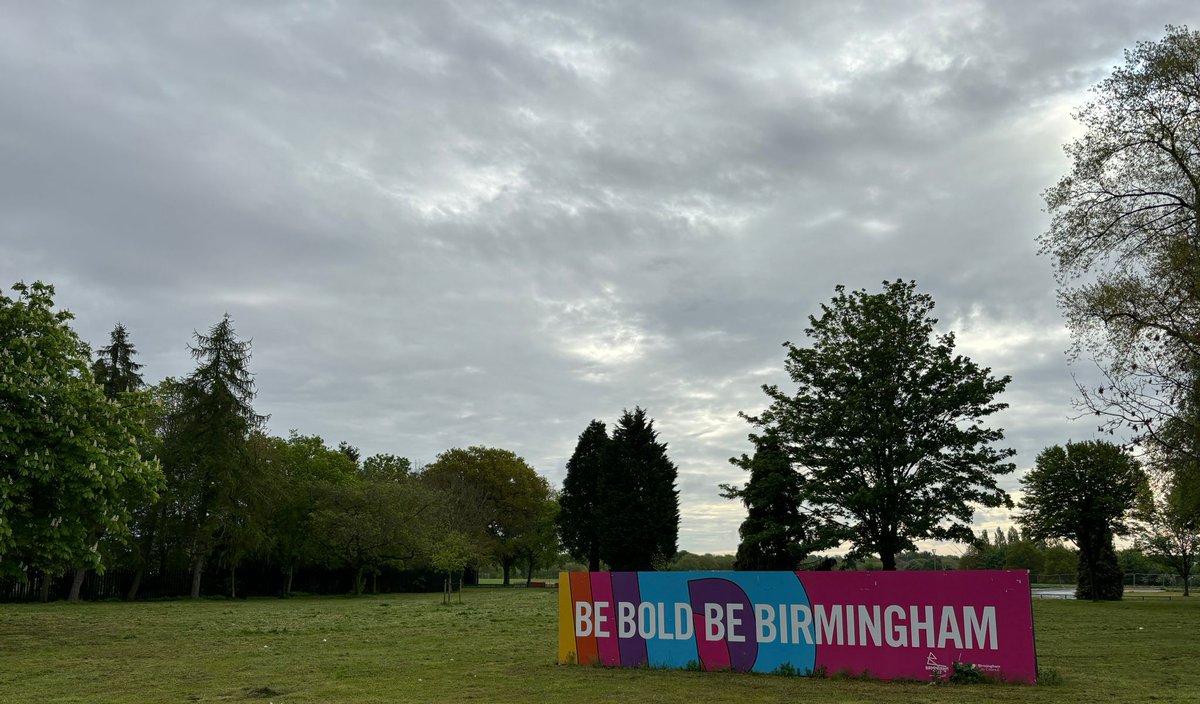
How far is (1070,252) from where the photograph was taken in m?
18.4

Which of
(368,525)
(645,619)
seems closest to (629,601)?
(645,619)

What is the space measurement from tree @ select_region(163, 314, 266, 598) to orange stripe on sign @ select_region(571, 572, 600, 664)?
36.0 metres

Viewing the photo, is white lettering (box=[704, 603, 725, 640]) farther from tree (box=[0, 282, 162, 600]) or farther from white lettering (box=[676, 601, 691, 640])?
tree (box=[0, 282, 162, 600])

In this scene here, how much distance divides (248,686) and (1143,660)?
1391 centimetres

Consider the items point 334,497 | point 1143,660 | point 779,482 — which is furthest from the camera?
point 334,497

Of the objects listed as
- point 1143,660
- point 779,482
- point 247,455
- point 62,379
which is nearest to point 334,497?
point 247,455

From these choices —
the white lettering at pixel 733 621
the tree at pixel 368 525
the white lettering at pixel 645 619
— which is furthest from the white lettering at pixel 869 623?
the tree at pixel 368 525

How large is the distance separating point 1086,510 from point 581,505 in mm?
39510

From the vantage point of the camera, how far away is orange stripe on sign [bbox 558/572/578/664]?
42.5ft

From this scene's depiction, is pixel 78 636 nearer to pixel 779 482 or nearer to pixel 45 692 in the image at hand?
pixel 45 692

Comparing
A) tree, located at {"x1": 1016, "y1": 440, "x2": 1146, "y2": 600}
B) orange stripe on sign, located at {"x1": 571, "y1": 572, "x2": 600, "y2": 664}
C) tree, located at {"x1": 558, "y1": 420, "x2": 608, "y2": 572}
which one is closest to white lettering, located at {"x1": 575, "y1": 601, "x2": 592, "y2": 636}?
orange stripe on sign, located at {"x1": 571, "y1": 572, "x2": 600, "y2": 664}

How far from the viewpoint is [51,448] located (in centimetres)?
1670

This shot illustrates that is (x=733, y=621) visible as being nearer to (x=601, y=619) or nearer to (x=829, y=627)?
(x=829, y=627)

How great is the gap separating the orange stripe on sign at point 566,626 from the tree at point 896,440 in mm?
17199
